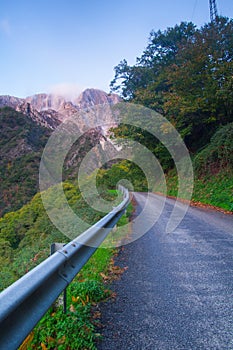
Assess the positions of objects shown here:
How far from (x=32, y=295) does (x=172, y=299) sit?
1663mm

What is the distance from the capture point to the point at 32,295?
5.04 ft

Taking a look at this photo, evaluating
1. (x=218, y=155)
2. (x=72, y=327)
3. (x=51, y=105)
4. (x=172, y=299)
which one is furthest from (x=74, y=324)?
(x=51, y=105)

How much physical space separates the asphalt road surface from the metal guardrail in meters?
0.57

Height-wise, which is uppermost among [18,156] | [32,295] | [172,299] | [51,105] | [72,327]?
[51,105]

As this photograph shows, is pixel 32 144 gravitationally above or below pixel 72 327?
above

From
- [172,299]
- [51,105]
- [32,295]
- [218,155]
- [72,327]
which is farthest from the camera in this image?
[51,105]

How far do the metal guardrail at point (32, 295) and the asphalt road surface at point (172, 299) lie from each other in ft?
1.87

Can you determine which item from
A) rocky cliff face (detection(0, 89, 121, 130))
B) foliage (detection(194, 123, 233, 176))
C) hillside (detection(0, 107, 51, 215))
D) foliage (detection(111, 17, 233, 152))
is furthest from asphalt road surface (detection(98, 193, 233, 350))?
rocky cliff face (detection(0, 89, 121, 130))

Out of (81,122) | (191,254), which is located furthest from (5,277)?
(81,122)

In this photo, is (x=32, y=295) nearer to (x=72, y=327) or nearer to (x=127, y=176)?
(x=72, y=327)

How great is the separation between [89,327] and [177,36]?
28.3m

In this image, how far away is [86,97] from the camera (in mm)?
114812

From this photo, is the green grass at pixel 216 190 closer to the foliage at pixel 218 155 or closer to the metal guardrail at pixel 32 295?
the foliage at pixel 218 155

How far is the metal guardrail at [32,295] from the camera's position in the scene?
4.02ft
